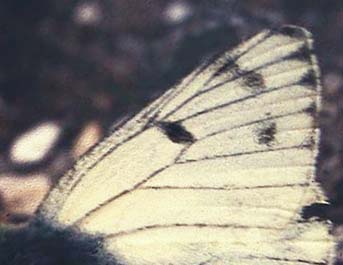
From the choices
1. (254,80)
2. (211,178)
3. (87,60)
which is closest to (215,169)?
(211,178)

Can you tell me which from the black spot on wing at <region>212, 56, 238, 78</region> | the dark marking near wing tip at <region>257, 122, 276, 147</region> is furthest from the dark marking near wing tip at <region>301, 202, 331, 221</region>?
the black spot on wing at <region>212, 56, 238, 78</region>

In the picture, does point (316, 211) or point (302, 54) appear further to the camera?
point (316, 211)

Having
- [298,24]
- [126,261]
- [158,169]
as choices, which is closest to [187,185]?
[158,169]

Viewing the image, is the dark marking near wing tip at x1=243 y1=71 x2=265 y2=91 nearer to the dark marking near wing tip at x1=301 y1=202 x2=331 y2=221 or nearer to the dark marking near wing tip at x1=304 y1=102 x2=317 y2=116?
the dark marking near wing tip at x1=304 y1=102 x2=317 y2=116

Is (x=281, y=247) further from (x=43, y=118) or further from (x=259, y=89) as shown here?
(x=43, y=118)

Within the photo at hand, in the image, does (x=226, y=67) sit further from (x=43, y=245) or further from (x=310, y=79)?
(x=43, y=245)

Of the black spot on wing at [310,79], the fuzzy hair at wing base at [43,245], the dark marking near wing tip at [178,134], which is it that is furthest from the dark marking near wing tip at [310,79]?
the fuzzy hair at wing base at [43,245]
